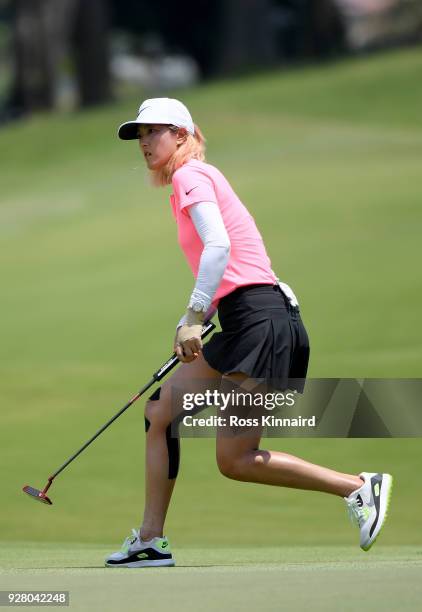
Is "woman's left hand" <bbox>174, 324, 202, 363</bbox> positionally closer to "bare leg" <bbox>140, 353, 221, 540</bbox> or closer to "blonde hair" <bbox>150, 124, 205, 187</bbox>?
"bare leg" <bbox>140, 353, 221, 540</bbox>

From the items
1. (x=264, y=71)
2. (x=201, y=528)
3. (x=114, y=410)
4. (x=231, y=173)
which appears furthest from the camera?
(x=264, y=71)

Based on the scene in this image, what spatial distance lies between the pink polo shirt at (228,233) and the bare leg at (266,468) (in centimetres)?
43

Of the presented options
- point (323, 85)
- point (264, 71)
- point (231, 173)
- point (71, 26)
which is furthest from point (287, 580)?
point (71, 26)

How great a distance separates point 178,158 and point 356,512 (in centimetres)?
169

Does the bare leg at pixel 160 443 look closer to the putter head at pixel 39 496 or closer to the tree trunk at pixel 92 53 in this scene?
the putter head at pixel 39 496

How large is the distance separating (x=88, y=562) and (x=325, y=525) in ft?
8.76

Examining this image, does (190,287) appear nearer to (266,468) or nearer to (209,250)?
(266,468)

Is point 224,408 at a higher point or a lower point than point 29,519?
higher

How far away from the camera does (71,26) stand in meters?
44.3

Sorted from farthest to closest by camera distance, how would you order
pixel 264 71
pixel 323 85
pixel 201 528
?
1. pixel 264 71
2. pixel 323 85
3. pixel 201 528

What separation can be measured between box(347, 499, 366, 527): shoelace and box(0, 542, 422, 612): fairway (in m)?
0.18

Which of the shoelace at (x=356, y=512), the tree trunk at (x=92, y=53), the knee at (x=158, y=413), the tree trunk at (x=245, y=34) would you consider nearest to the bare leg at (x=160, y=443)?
the knee at (x=158, y=413)

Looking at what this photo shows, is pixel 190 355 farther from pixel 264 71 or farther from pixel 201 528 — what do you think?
pixel 264 71

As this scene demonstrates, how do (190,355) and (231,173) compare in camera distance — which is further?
(231,173)
